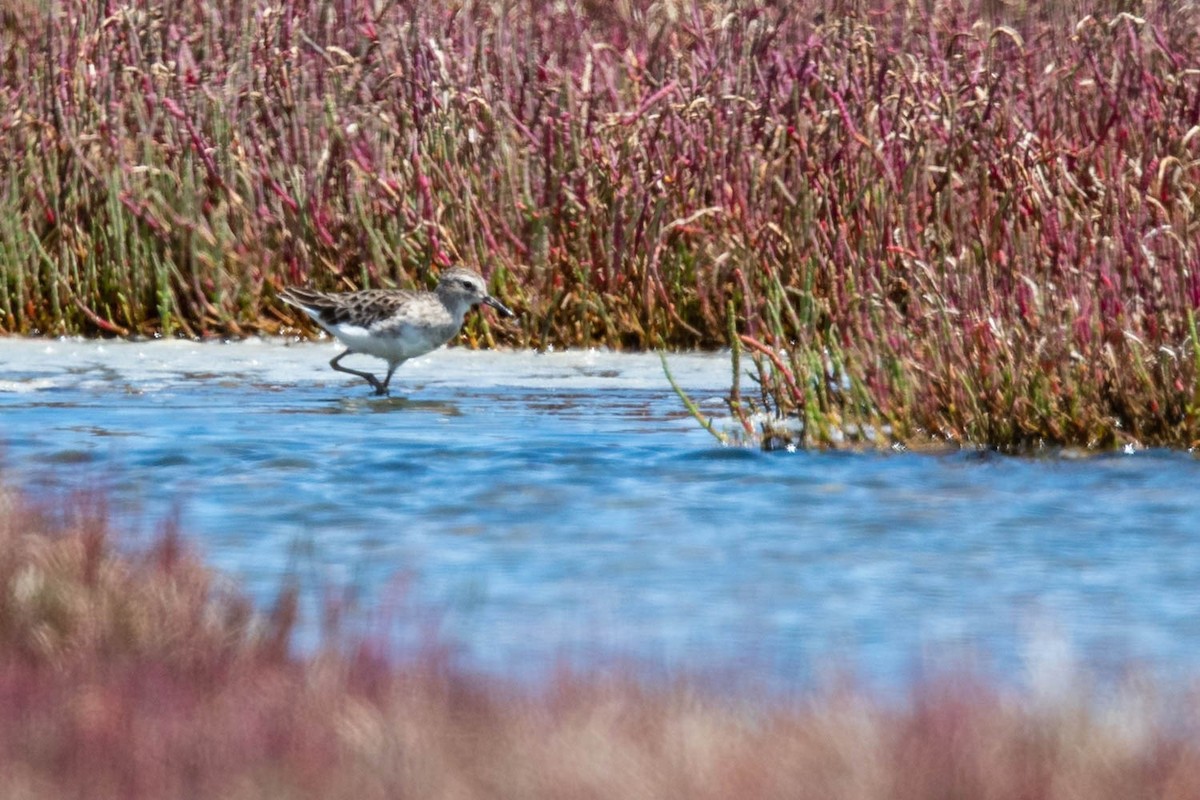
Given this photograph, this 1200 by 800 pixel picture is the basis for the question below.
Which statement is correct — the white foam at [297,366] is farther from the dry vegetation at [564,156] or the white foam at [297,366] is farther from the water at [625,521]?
the dry vegetation at [564,156]

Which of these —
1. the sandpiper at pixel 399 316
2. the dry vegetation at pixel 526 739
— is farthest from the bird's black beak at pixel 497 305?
the dry vegetation at pixel 526 739

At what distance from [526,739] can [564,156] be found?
824 centimetres

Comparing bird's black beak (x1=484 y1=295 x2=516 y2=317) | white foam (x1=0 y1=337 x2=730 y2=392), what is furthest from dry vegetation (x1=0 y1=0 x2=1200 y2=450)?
bird's black beak (x1=484 y1=295 x2=516 y2=317)

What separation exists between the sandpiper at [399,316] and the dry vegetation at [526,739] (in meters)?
5.87

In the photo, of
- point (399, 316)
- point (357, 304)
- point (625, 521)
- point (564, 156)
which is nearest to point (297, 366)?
point (357, 304)

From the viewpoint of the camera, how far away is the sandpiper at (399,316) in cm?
1012

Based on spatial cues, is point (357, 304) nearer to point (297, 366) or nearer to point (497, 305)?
point (497, 305)

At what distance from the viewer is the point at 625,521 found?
697 cm

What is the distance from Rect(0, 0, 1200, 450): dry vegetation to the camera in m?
10.4

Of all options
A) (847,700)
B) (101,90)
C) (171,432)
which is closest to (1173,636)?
(847,700)

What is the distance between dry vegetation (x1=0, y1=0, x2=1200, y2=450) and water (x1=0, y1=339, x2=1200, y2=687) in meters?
0.77

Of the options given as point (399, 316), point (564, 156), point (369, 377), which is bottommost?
point (369, 377)

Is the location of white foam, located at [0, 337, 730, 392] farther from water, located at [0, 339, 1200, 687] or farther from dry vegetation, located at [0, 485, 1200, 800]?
dry vegetation, located at [0, 485, 1200, 800]

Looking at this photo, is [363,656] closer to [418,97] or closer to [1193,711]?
[1193,711]
